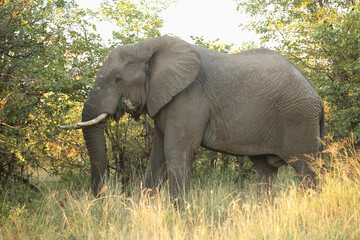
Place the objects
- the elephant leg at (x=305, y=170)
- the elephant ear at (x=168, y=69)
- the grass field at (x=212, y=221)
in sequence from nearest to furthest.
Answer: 1. the grass field at (x=212, y=221)
2. the elephant ear at (x=168, y=69)
3. the elephant leg at (x=305, y=170)

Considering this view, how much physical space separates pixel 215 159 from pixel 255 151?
2.83 meters

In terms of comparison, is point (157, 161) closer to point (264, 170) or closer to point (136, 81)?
point (136, 81)

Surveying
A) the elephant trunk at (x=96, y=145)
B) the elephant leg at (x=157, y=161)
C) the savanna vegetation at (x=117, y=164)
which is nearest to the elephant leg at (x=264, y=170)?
the savanna vegetation at (x=117, y=164)

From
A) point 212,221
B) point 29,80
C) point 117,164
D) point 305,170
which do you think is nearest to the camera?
point 212,221

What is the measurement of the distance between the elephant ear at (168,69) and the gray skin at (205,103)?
14 mm

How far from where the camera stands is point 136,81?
20.0 ft

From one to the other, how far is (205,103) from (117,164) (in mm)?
2950

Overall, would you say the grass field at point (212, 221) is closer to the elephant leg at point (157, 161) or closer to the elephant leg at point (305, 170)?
the elephant leg at point (305, 170)

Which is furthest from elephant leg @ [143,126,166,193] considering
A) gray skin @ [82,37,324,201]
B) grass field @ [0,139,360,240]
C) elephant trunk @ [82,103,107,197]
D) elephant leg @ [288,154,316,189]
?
elephant leg @ [288,154,316,189]

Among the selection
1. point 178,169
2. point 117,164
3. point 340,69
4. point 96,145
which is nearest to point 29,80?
point 96,145

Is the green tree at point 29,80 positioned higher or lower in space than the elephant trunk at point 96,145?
higher

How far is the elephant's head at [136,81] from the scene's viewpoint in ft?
19.5

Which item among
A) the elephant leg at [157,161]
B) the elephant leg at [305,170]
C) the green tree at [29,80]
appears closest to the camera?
the green tree at [29,80]

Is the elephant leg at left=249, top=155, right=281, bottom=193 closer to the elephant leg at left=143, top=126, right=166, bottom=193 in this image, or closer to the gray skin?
the gray skin
